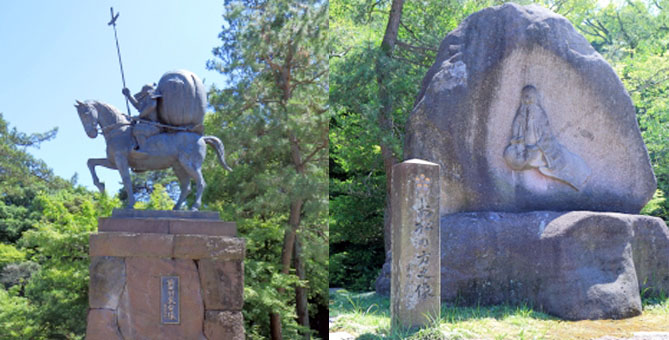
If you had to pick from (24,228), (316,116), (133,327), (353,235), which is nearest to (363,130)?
(316,116)

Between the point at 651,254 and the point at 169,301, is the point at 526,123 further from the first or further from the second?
the point at 169,301

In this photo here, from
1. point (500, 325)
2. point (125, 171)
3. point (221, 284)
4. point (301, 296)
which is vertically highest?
point (125, 171)

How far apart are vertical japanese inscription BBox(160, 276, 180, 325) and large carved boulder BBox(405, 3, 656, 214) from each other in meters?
2.82

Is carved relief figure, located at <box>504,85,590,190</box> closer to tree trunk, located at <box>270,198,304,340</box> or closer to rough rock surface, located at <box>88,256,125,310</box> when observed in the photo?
rough rock surface, located at <box>88,256,125,310</box>

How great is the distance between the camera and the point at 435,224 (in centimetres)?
488

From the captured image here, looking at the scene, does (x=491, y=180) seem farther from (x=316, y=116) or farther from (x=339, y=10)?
(x=339, y=10)

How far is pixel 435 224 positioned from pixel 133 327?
247cm

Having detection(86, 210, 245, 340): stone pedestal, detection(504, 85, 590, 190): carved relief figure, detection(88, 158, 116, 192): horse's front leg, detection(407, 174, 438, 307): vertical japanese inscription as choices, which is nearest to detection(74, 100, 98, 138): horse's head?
detection(88, 158, 116, 192): horse's front leg

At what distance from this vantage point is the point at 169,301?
4.84 m

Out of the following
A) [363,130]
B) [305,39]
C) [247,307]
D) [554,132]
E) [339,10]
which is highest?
[339,10]

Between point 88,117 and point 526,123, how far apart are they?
4.25 metres

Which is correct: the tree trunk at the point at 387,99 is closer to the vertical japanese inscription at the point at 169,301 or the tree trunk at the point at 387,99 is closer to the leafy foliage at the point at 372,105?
the leafy foliage at the point at 372,105

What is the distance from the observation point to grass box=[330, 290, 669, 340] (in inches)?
183

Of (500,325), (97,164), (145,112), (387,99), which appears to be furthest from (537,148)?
(97,164)
